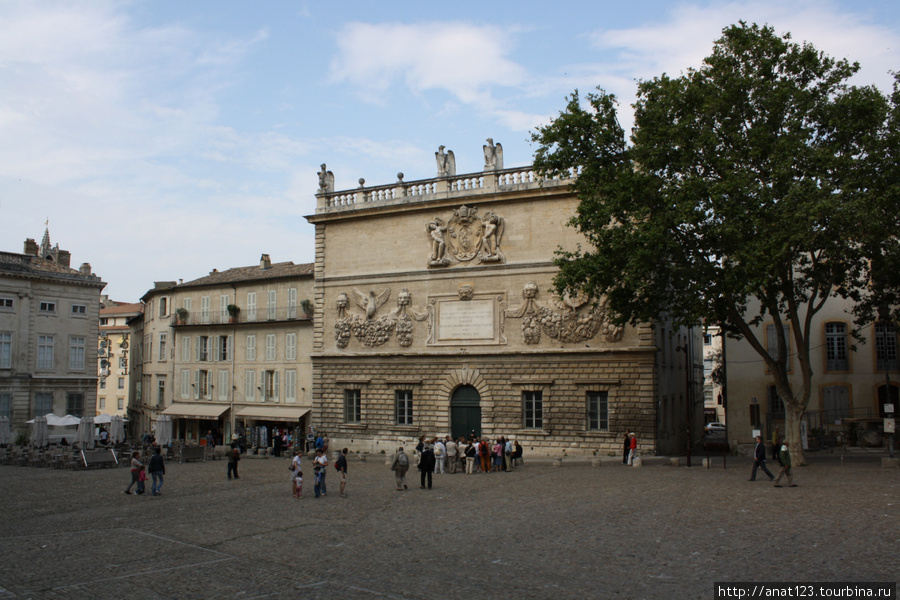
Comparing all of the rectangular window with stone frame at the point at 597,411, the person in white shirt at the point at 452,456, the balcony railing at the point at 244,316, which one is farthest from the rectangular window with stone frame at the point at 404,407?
the balcony railing at the point at 244,316

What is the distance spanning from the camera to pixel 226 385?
1731 inches

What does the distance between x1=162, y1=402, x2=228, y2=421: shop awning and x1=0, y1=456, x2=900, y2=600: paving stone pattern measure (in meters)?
21.7

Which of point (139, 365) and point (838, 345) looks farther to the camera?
point (139, 365)

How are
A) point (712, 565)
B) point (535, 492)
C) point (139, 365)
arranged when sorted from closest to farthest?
point (712, 565), point (535, 492), point (139, 365)

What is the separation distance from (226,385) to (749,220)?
104 feet

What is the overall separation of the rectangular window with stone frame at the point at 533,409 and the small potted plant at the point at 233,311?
20.2m

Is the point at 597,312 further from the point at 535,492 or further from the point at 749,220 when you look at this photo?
the point at 535,492

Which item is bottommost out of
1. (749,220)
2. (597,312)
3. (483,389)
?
(483,389)

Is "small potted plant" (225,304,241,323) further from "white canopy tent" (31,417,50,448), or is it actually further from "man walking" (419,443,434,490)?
"man walking" (419,443,434,490)

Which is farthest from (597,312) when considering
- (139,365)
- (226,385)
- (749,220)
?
(139,365)

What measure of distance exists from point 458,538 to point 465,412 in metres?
18.4

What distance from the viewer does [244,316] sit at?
43.3 metres

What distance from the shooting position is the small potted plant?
43.5m

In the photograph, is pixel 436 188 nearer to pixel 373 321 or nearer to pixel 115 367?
pixel 373 321
